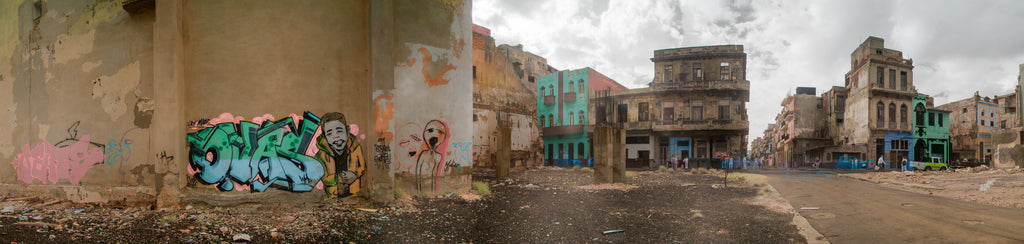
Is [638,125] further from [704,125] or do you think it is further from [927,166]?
[927,166]

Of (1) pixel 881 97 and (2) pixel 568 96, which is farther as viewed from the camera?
(2) pixel 568 96

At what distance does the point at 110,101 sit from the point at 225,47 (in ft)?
9.13

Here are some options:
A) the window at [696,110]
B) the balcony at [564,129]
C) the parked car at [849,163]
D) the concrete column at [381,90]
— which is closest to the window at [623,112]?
the balcony at [564,129]

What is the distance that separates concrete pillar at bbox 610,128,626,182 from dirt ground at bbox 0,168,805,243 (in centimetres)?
603

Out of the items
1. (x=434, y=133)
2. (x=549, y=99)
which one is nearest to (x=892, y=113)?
(x=549, y=99)

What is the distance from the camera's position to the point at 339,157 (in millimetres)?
9281

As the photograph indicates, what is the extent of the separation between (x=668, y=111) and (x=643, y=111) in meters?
2.02

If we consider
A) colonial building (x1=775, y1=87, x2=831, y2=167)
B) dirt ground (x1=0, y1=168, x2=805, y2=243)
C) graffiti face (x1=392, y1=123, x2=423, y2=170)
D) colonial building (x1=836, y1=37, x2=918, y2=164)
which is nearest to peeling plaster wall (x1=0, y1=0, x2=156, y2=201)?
dirt ground (x1=0, y1=168, x2=805, y2=243)

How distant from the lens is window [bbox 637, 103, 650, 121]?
3859cm

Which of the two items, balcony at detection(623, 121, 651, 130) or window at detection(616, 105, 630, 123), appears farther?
window at detection(616, 105, 630, 123)

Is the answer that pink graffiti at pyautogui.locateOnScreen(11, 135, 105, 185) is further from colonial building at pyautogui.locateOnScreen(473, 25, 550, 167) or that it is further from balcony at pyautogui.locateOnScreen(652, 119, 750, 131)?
balcony at pyautogui.locateOnScreen(652, 119, 750, 131)

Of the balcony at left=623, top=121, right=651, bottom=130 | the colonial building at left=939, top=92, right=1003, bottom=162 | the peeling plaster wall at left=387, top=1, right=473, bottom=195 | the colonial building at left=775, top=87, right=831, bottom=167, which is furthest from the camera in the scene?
the colonial building at left=775, top=87, right=831, bottom=167

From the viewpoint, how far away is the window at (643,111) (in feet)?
127

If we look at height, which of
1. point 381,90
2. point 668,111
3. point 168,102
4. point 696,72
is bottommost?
point 168,102
